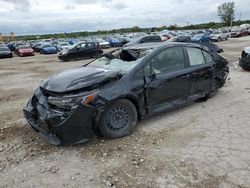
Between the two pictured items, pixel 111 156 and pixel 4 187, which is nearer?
pixel 4 187

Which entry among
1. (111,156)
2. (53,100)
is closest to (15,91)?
(53,100)

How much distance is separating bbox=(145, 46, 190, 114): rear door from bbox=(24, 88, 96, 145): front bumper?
1.24 meters

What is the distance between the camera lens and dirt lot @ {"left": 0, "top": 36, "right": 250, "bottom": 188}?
3.16 meters

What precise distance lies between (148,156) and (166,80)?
1668mm

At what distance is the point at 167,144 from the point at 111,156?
0.89m

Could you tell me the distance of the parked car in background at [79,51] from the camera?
801 inches

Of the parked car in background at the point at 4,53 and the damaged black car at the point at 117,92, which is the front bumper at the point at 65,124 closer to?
the damaged black car at the point at 117,92

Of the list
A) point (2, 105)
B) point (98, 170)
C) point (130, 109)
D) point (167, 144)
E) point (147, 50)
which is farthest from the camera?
point (2, 105)

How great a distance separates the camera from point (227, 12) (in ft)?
252

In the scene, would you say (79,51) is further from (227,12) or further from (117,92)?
(227,12)

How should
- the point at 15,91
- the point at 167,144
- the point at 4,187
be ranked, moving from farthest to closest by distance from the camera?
the point at 15,91, the point at 167,144, the point at 4,187

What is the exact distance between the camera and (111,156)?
3.75 m

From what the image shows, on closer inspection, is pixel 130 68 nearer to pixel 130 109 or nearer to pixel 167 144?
pixel 130 109

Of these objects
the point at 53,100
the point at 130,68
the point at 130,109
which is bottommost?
the point at 130,109
